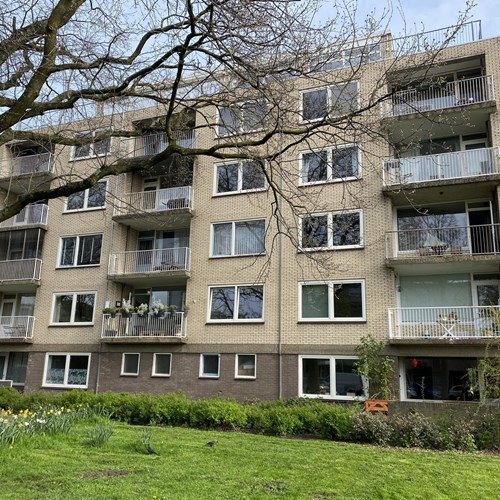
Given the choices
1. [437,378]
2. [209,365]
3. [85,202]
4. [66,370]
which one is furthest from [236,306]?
[85,202]

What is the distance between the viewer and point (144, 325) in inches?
829

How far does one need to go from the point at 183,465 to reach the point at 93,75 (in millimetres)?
6592

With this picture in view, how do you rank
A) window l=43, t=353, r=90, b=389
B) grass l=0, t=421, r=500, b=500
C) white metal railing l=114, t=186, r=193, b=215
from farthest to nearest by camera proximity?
window l=43, t=353, r=90, b=389 < white metal railing l=114, t=186, r=193, b=215 < grass l=0, t=421, r=500, b=500

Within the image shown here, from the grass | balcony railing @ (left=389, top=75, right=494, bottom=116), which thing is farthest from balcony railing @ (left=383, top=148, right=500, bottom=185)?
the grass

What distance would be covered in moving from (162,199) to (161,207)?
36cm

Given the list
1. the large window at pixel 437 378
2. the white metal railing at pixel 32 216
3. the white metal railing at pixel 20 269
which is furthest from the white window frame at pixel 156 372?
the white metal railing at pixel 32 216

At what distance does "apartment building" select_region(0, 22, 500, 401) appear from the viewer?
1745cm

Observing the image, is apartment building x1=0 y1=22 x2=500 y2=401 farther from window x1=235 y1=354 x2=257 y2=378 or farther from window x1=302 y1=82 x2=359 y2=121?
window x1=302 y1=82 x2=359 y2=121

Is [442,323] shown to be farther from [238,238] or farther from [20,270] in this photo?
[20,270]

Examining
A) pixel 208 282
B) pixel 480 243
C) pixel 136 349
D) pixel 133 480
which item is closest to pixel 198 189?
pixel 208 282

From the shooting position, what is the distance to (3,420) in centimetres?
916

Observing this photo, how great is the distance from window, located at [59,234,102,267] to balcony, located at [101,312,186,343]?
332 centimetres

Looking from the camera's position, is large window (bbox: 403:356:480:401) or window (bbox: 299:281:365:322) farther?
window (bbox: 299:281:365:322)

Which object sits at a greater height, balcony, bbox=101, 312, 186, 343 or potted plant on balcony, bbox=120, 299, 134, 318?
potted plant on balcony, bbox=120, 299, 134, 318
